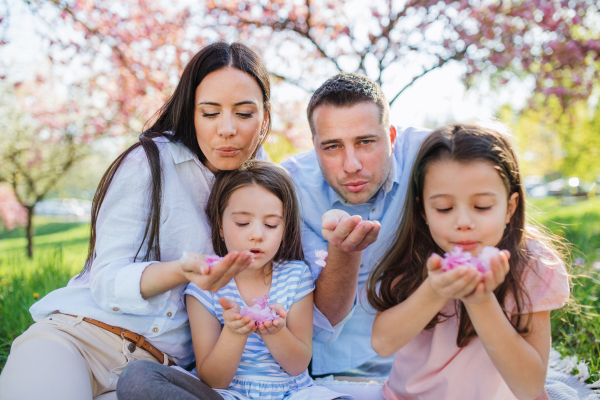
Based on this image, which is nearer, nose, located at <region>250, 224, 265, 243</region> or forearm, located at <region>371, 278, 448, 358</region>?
forearm, located at <region>371, 278, 448, 358</region>

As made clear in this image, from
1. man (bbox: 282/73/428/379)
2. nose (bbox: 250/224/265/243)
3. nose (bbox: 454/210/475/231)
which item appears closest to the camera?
nose (bbox: 454/210/475/231)

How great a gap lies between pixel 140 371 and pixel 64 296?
0.82 metres

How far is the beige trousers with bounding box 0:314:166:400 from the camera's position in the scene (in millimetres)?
1839

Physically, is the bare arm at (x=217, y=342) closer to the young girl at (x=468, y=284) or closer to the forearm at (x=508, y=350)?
the young girl at (x=468, y=284)

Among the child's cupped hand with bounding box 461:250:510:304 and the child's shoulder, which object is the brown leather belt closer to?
the child's cupped hand with bounding box 461:250:510:304

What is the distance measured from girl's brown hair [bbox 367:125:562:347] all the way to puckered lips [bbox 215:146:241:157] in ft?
3.19

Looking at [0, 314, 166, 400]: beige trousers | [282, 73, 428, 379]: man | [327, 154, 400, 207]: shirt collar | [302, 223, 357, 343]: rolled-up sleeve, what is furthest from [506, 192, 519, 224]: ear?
[0, 314, 166, 400]: beige trousers

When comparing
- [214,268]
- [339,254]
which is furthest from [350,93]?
[214,268]

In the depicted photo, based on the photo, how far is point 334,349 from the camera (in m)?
3.27

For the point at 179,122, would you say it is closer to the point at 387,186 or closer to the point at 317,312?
the point at 317,312

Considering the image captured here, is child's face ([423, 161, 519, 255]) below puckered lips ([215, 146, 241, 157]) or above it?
below

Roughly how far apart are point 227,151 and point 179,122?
0.37m

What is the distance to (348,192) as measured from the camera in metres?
2.94

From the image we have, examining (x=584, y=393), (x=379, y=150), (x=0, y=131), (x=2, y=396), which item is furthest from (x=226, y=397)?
(x=0, y=131)
